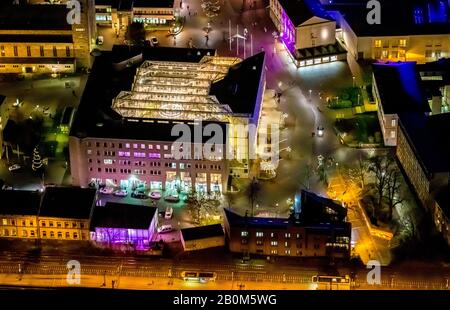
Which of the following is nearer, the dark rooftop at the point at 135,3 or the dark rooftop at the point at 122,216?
the dark rooftop at the point at 122,216

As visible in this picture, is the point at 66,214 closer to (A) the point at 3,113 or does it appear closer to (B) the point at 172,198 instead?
(B) the point at 172,198

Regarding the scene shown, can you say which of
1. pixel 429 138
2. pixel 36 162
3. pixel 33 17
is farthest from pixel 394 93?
pixel 33 17

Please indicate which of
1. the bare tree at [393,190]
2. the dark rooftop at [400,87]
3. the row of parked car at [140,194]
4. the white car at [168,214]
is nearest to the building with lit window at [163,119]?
the row of parked car at [140,194]

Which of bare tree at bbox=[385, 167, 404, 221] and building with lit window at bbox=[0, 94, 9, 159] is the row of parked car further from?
bare tree at bbox=[385, 167, 404, 221]

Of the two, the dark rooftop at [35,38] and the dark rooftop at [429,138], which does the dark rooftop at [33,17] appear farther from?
the dark rooftop at [429,138]

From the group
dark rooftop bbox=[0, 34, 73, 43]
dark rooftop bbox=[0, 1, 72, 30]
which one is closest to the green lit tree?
dark rooftop bbox=[0, 34, 73, 43]
